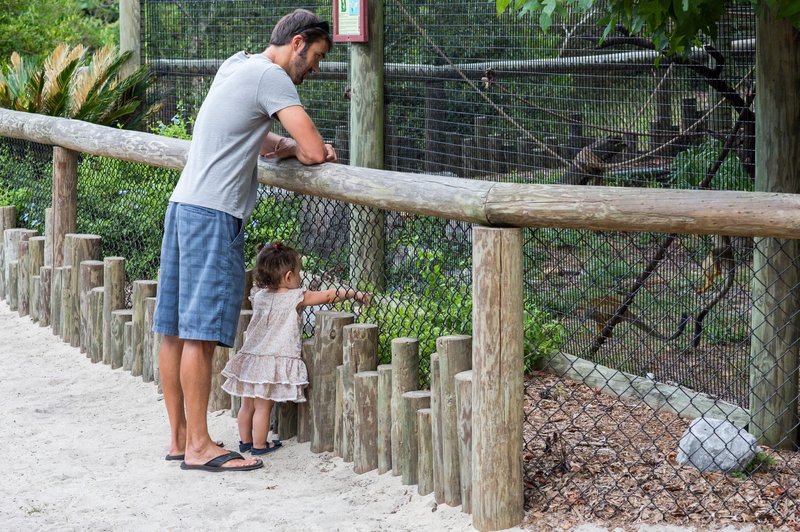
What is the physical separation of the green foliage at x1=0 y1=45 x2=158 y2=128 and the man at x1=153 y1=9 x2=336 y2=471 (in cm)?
465

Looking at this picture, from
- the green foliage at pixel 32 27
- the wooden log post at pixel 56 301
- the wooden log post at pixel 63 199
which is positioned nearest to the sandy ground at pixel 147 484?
the wooden log post at pixel 56 301

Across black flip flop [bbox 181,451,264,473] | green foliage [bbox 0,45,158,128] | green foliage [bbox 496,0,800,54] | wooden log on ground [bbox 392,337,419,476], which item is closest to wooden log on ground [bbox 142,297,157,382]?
black flip flop [bbox 181,451,264,473]

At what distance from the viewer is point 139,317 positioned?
579 cm

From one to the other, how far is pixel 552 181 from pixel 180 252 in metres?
2.24

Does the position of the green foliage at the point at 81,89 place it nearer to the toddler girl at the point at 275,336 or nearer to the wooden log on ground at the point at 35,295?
the wooden log on ground at the point at 35,295

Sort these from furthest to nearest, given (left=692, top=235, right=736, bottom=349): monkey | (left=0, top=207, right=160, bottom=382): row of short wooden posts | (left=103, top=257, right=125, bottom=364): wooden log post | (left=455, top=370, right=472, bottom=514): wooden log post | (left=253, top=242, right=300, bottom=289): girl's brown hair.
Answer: (left=103, top=257, right=125, bottom=364): wooden log post < (left=0, top=207, right=160, bottom=382): row of short wooden posts < (left=692, top=235, right=736, bottom=349): monkey < (left=253, top=242, right=300, bottom=289): girl's brown hair < (left=455, top=370, right=472, bottom=514): wooden log post

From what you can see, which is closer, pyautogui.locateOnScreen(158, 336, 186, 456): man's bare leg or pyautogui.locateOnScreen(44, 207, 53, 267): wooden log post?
pyautogui.locateOnScreen(158, 336, 186, 456): man's bare leg

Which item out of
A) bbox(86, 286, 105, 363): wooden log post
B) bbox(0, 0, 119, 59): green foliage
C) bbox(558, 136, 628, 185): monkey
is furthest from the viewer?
bbox(0, 0, 119, 59): green foliage

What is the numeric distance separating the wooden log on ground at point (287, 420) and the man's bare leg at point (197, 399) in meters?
0.31

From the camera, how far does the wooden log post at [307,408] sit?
471cm

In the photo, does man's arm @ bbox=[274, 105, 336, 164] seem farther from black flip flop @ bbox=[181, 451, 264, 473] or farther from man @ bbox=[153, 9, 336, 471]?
black flip flop @ bbox=[181, 451, 264, 473]

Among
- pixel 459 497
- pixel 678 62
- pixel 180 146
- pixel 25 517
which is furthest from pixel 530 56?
pixel 25 517

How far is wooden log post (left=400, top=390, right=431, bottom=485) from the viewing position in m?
4.20

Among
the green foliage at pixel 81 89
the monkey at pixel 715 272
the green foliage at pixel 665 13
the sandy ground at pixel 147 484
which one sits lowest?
the sandy ground at pixel 147 484
